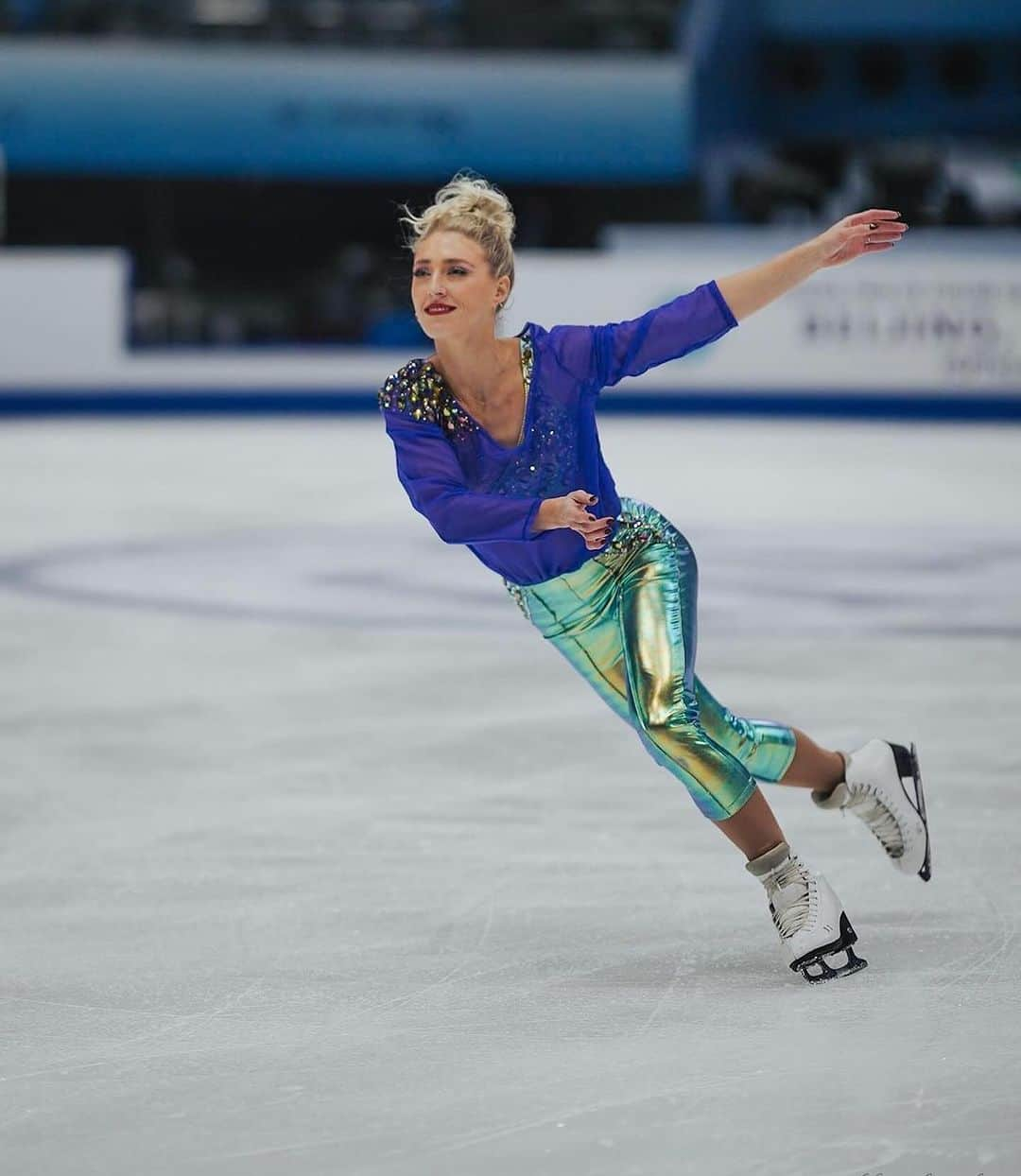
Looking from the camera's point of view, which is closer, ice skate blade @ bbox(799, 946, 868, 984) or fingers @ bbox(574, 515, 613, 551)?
fingers @ bbox(574, 515, 613, 551)

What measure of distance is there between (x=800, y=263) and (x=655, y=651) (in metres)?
0.65

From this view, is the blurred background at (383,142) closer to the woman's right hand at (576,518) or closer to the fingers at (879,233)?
the fingers at (879,233)

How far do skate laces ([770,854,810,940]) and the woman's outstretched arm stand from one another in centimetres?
87

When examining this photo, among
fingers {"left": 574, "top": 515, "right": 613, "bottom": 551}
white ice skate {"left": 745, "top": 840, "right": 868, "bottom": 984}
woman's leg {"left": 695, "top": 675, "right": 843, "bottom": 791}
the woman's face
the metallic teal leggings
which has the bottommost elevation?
→ white ice skate {"left": 745, "top": 840, "right": 868, "bottom": 984}

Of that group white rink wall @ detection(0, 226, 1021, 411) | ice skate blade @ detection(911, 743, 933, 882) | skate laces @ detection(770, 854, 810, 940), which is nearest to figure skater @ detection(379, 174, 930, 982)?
skate laces @ detection(770, 854, 810, 940)

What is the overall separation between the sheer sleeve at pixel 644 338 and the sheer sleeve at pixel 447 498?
0.24m

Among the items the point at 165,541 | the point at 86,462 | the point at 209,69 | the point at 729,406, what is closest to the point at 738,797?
the point at 165,541

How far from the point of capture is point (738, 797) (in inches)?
123

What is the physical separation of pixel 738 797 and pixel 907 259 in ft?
40.2

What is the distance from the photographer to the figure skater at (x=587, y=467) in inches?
123

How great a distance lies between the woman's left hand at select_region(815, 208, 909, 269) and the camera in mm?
3146

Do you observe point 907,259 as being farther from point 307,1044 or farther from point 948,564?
point 307,1044

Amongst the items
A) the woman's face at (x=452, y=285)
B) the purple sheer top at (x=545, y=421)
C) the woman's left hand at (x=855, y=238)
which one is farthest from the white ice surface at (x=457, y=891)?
the woman's left hand at (x=855, y=238)

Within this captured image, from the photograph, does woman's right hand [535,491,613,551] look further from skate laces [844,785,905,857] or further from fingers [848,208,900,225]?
skate laces [844,785,905,857]
